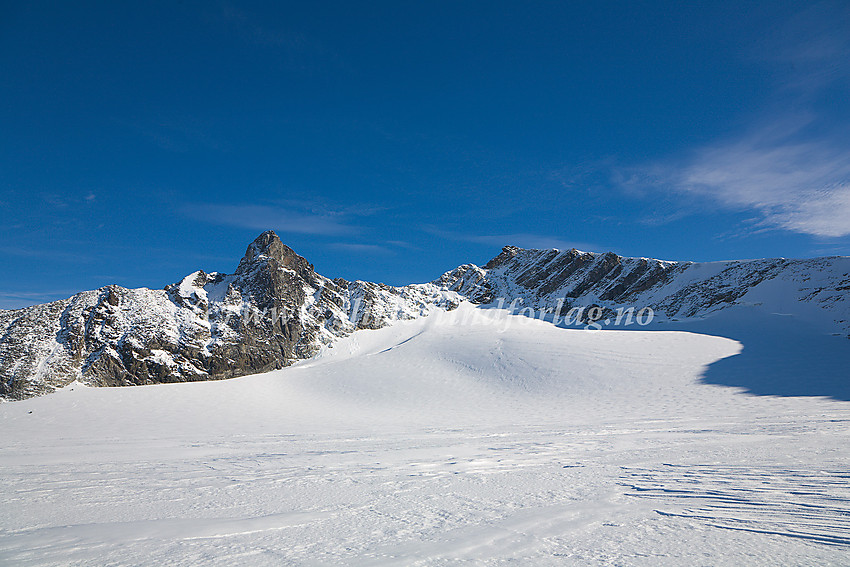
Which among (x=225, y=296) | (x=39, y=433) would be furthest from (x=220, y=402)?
(x=225, y=296)

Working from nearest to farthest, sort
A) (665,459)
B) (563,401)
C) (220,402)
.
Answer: (665,459), (563,401), (220,402)

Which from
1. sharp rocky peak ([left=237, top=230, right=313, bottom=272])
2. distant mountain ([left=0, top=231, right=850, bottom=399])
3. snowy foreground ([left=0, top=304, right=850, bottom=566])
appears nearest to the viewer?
snowy foreground ([left=0, top=304, right=850, bottom=566])

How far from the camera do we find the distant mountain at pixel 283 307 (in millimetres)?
31719

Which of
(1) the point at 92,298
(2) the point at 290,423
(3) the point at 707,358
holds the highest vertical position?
(1) the point at 92,298

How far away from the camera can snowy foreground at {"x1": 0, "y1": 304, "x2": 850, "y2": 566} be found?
3406mm

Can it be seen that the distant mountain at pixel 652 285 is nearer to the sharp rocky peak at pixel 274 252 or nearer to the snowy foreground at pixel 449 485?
the snowy foreground at pixel 449 485

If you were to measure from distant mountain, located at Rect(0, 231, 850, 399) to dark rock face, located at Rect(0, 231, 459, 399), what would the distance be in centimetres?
10

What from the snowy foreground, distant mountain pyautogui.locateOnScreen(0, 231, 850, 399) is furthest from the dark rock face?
the snowy foreground

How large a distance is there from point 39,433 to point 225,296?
32.9m

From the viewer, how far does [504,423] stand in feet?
42.7

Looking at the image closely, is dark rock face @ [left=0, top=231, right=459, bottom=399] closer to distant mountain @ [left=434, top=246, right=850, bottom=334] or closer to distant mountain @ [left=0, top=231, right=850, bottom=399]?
distant mountain @ [left=0, top=231, right=850, bottom=399]

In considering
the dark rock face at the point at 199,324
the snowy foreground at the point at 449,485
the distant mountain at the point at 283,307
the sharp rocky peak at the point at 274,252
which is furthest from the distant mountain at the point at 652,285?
the sharp rocky peak at the point at 274,252

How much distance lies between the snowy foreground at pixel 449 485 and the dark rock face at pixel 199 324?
18346mm

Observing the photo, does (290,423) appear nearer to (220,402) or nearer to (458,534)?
(220,402)
